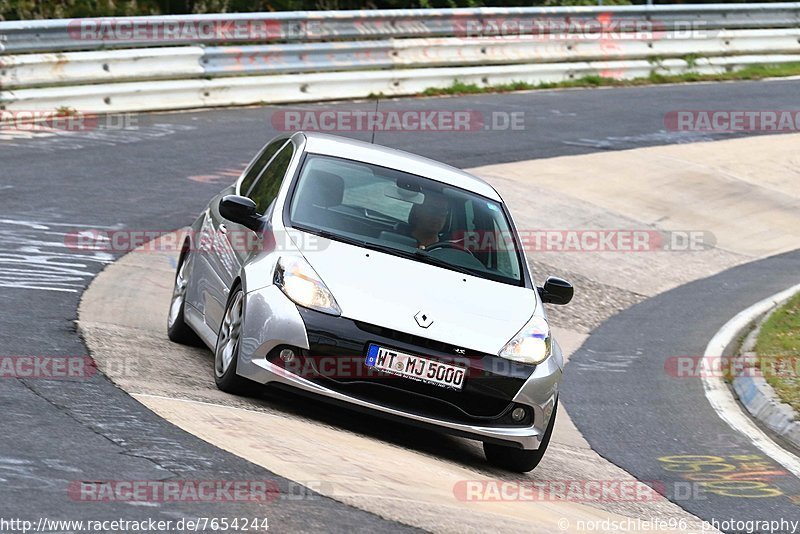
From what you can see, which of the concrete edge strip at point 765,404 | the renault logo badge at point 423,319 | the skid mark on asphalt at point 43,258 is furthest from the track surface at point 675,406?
the skid mark on asphalt at point 43,258

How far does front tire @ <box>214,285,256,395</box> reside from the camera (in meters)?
7.48

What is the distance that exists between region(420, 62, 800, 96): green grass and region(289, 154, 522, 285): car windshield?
13128 millimetres

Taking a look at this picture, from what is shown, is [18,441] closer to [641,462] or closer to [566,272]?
[641,462]

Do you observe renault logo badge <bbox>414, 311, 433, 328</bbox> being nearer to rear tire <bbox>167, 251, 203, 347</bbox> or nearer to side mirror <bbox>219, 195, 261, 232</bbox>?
side mirror <bbox>219, 195, 261, 232</bbox>

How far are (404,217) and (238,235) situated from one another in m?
1.03

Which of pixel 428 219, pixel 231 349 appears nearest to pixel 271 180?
pixel 428 219

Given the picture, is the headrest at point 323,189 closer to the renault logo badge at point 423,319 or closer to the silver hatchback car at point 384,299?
the silver hatchback car at point 384,299

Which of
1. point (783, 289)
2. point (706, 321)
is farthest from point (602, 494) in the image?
point (783, 289)

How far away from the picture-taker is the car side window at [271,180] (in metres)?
8.47

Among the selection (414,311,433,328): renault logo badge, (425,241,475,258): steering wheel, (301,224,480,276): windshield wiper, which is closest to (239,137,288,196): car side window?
(301,224,480,276): windshield wiper

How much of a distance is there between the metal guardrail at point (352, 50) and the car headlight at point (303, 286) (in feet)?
34.6

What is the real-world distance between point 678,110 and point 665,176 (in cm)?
420

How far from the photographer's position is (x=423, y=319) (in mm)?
7219

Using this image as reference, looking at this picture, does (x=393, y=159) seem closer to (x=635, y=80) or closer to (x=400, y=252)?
(x=400, y=252)
